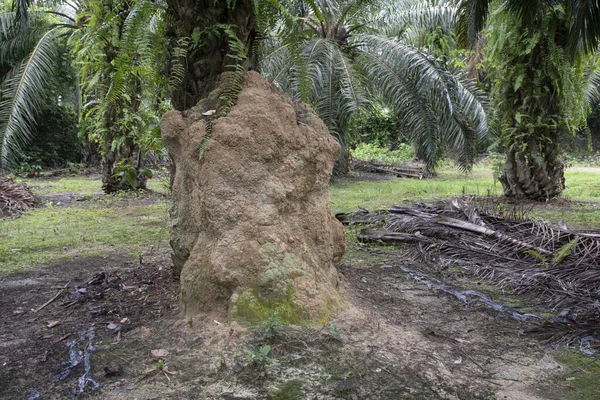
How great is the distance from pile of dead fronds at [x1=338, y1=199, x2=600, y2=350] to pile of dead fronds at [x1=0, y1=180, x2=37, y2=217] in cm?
508

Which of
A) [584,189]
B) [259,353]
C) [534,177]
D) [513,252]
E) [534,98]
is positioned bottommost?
[259,353]

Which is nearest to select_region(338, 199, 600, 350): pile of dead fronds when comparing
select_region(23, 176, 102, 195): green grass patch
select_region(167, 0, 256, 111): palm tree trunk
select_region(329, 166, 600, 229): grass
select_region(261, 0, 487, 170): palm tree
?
select_region(329, 166, 600, 229): grass

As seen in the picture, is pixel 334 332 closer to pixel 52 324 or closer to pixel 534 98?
pixel 52 324

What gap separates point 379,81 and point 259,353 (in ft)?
27.1

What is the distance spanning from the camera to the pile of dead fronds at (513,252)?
316 cm

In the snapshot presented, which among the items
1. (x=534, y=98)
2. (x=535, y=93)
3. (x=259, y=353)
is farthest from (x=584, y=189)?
(x=259, y=353)

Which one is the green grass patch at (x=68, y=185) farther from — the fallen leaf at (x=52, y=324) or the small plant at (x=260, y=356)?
the small plant at (x=260, y=356)

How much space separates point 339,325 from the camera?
2.75 metres

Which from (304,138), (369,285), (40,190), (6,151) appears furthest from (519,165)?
(40,190)

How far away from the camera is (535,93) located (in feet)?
25.2

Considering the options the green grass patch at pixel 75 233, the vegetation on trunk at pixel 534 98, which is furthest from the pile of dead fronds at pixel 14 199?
the vegetation on trunk at pixel 534 98

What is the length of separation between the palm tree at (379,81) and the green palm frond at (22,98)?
4.15 m

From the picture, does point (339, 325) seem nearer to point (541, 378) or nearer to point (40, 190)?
point (541, 378)

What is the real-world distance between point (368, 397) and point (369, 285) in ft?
5.23
